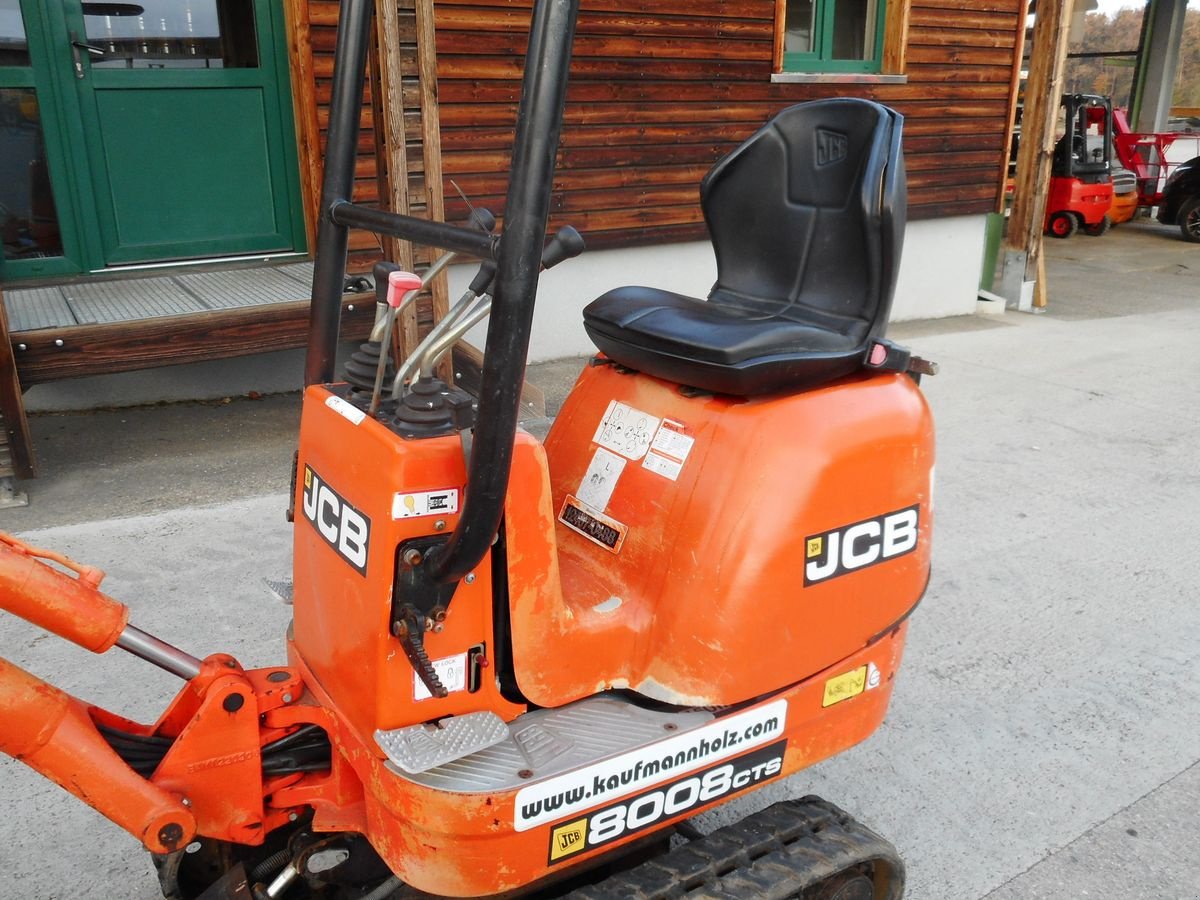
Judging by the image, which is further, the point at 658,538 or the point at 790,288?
the point at 790,288

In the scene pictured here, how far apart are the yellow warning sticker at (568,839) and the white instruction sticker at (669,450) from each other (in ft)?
2.19

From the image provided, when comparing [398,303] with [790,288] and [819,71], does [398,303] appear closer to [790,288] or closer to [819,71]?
[790,288]

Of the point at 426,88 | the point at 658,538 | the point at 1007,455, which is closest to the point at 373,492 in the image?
the point at 658,538

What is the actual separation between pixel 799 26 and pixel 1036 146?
7.84 ft

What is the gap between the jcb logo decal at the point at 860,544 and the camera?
1.99 meters

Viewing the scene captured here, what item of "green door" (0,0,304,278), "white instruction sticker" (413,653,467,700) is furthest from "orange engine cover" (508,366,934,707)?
"green door" (0,0,304,278)

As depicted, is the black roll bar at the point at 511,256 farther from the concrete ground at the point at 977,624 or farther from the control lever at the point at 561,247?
the concrete ground at the point at 977,624

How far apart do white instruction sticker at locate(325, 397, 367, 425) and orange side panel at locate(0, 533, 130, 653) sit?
46cm

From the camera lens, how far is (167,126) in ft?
17.5

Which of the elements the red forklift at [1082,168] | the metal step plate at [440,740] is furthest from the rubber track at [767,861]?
the red forklift at [1082,168]

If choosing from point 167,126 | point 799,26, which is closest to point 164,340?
point 167,126

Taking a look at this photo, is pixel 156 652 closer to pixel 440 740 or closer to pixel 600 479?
pixel 440 740

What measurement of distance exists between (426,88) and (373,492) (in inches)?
130

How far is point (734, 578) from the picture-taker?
Result: 1.91m
